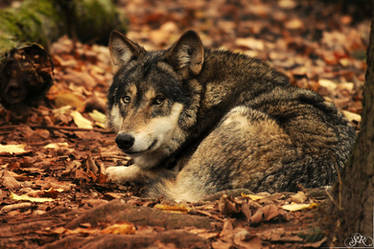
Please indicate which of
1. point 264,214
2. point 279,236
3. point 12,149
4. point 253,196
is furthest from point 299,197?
point 12,149

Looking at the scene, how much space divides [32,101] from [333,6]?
393 inches

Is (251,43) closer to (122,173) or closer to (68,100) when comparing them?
(68,100)

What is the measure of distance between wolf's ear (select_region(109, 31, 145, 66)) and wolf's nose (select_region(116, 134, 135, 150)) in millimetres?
1300

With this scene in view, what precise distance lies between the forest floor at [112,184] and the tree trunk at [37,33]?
29 cm

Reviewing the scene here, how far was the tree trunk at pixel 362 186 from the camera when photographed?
3.12m

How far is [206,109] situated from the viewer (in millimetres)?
5211

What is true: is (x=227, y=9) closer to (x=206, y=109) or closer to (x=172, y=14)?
(x=172, y=14)

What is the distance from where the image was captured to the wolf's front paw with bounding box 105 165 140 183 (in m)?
5.34

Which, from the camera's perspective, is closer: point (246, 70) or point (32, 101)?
point (246, 70)

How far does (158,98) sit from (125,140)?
687mm

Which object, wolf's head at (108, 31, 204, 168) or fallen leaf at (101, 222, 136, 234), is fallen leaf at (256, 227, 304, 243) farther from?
wolf's head at (108, 31, 204, 168)

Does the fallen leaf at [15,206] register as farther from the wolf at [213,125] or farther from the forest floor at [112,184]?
the wolf at [213,125]

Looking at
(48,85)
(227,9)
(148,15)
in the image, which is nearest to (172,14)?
(148,15)

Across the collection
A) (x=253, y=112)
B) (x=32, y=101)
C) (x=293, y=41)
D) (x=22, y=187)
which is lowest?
(x=22, y=187)
